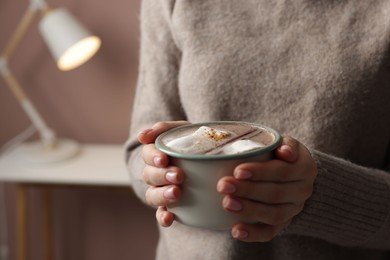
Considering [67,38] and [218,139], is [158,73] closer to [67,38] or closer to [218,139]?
[218,139]

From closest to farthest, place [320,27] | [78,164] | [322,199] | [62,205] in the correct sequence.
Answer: [322,199] < [320,27] < [78,164] < [62,205]

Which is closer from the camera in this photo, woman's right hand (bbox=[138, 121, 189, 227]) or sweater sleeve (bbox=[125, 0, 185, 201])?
woman's right hand (bbox=[138, 121, 189, 227])

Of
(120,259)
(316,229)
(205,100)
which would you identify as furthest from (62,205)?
(316,229)

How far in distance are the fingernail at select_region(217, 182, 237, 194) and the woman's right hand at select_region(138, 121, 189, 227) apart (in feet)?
0.13

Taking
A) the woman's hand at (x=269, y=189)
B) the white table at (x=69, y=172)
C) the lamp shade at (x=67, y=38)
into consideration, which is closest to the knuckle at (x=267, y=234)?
the woman's hand at (x=269, y=189)

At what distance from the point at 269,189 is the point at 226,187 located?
5 centimetres

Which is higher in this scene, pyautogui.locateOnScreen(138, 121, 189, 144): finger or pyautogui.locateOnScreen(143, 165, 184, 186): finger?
pyautogui.locateOnScreen(138, 121, 189, 144): finger

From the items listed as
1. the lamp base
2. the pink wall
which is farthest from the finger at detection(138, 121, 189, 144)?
the pink wall

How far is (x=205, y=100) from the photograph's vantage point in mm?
688

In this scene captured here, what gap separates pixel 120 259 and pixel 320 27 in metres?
1.37

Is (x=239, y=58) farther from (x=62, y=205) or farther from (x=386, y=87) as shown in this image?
(x=62, y=205)

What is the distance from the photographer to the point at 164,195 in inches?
18.4

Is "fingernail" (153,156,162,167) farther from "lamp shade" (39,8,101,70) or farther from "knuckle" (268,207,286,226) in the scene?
"lamp shade" (39,8,101,70)

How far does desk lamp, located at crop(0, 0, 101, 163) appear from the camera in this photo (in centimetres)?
143
